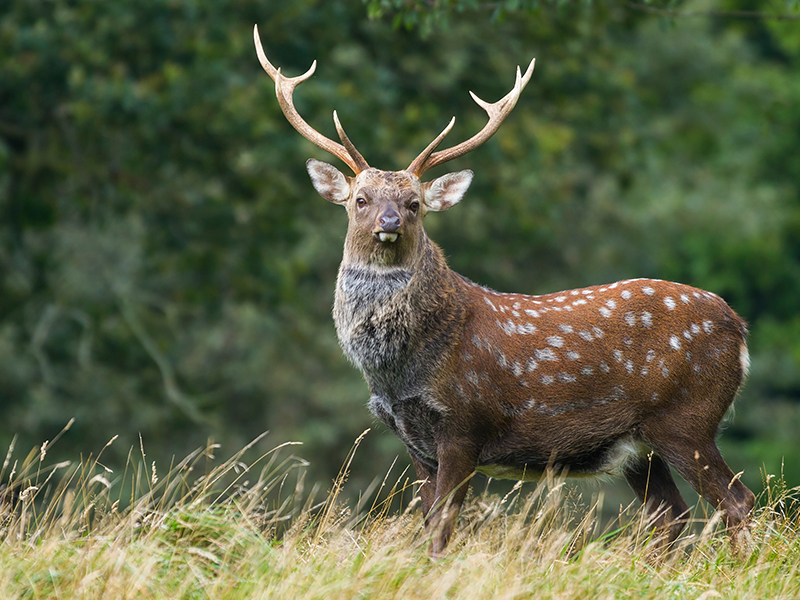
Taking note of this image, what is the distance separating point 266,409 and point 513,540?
13058 millimetres

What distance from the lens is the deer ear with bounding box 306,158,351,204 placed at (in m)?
5.74

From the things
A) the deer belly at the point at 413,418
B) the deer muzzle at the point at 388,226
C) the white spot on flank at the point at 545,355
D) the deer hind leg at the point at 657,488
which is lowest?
the deer hind leg at the point at 657,488

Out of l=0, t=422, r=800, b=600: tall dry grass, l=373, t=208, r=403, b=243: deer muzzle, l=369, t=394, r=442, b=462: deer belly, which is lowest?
l=0, t=422, r=800, b=600: tall dry grass

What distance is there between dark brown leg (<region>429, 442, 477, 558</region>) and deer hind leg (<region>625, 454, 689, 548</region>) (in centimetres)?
91

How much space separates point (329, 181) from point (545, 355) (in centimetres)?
142

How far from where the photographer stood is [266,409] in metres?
17.2

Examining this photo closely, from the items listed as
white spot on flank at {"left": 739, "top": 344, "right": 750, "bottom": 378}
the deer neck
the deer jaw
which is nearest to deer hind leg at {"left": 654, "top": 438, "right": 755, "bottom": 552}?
white spot on flank at {"left": 739, "top": 344, "right": 750, "bottom": 378}

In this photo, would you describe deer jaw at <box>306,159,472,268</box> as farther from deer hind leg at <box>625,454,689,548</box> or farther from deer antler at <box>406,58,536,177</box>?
deer hind leg at <box>625,454,689,548</box>

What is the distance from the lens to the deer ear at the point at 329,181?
5738 mm

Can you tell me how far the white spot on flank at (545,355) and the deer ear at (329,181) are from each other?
1.26 meters

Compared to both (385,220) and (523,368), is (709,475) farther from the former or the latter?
(385,220)

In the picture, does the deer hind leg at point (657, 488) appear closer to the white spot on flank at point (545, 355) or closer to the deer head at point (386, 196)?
the white spot on flank at point (545, 355)

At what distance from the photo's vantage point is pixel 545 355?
5.32 meters

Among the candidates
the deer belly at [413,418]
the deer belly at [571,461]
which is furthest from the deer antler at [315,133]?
the deer belly at [571,461]
